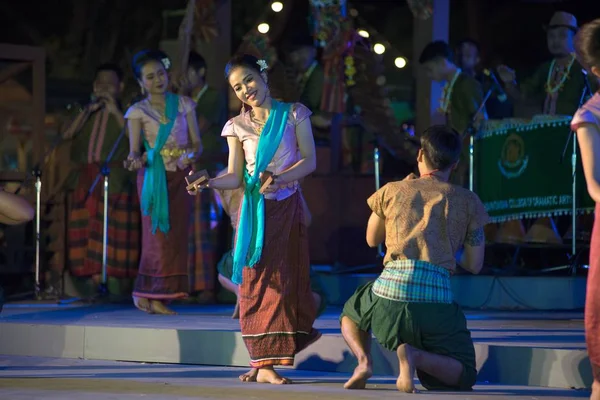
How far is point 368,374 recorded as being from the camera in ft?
18.0

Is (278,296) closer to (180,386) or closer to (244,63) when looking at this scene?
(180,386)

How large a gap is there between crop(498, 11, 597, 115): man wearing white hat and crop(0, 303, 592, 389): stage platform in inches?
73.3

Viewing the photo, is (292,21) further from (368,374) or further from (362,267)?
(368,374)

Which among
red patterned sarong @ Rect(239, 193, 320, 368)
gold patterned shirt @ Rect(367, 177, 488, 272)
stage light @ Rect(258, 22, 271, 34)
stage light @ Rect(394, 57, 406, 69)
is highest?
stage light @ Rect(258, 22, 271, 34)

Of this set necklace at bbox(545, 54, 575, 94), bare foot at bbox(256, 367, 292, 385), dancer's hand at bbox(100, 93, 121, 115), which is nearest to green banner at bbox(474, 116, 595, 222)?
necklace at bbox(545, 54, 575, 94)

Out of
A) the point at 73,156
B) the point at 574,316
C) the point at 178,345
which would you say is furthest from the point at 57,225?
the point at 574,316

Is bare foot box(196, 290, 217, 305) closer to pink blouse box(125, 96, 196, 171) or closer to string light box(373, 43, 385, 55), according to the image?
pink blouse box(125, 96, 196, 171)

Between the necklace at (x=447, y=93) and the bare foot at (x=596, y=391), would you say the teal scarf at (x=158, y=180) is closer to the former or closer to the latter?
the necklace at (x=447, y=93)

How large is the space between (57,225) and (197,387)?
4.19 metres

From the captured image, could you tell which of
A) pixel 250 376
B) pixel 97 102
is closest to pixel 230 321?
pixel 250 376

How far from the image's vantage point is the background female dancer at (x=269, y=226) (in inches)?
230

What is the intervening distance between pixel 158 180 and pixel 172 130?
311 mm

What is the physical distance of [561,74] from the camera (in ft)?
29.9

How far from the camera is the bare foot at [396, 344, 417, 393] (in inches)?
205
